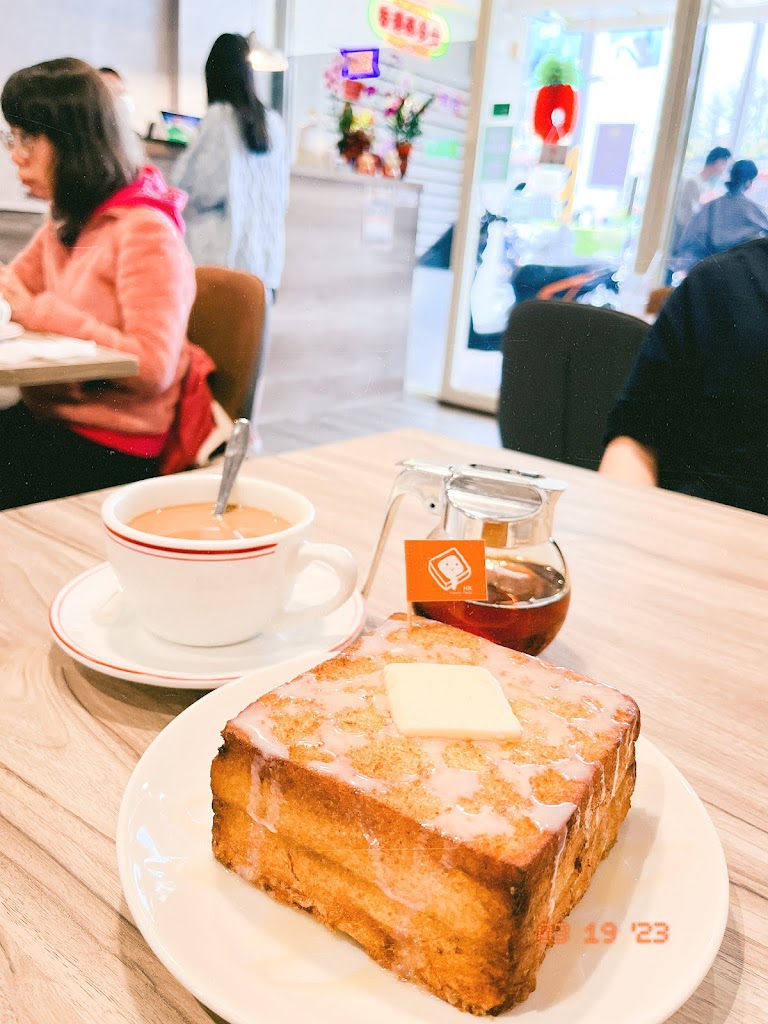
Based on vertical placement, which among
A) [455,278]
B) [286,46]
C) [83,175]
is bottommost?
[455,278]

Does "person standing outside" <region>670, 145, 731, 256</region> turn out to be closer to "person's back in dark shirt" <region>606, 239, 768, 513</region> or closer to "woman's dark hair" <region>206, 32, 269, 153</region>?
"person's back in dark shirt" <region>606, 239, 768, 513</region>

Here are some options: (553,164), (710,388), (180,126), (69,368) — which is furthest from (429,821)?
(553,164)

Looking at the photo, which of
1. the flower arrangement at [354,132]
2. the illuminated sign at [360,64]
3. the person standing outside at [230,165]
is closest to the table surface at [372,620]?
the person standing outside at [230,165]

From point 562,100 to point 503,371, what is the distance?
1444 mm

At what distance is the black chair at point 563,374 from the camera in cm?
181

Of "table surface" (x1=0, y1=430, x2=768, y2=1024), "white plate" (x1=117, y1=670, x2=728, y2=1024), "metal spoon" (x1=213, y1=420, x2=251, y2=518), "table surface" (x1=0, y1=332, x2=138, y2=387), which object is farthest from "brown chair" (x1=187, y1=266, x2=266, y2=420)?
"white plate" (x1=117, y1=670, x2=728, y2=1024)

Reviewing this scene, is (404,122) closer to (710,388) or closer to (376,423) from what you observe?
(376,423)

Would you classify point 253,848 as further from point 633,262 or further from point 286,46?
point 633,262

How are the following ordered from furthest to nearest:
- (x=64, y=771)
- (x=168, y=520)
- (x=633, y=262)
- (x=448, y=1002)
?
1. (x=633, y=262)
2. (x=168, y=520)
3. (x=64, y=771)
4. (x=448, y=1002)

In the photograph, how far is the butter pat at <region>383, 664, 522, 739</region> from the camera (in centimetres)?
39

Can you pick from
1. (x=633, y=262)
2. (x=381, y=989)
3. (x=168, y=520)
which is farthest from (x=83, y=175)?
(x=633, y=262)

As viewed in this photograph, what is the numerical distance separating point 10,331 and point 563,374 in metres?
1.23

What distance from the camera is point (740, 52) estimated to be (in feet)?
8.41

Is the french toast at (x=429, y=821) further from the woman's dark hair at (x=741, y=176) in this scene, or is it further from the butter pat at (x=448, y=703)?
the woman's dark hair at (x=741, y=176)
